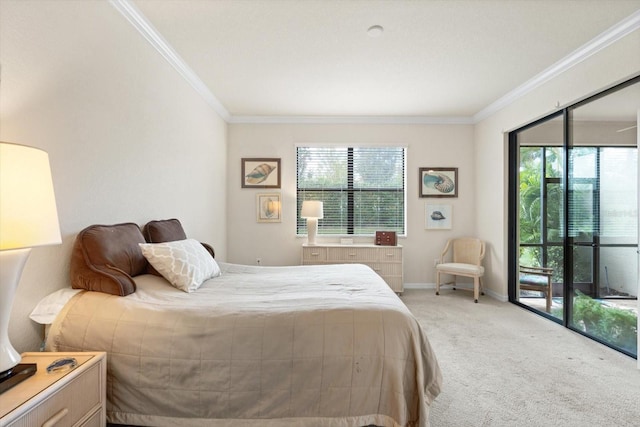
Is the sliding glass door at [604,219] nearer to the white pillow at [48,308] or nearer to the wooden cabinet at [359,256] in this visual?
the wooden cabinet at [359,256]

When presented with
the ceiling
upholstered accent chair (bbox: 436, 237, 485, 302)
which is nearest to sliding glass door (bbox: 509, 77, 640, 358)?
upholstered accent chair (bbox: 436, 237, 485, 302)

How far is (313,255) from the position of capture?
173 inches

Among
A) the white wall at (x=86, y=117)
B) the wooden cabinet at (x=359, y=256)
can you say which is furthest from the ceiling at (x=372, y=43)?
the wooden cabinet at (x=359, y=256)

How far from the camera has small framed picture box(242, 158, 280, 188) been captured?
473 centimetres

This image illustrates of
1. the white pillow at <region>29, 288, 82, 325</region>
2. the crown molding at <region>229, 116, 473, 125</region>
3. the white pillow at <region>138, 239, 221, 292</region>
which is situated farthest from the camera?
the crown molding at <region>229, 116, 473, 125</region>

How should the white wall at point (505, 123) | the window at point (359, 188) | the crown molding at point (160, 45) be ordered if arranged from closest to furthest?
the crown molding at point (160, 45) < the white wall at point (505, 123) < the window at point (359, 188)

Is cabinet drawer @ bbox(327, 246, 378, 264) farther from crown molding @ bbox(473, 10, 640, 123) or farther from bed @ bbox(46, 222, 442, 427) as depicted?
bed @ bbox(46, 222, 442, 427)

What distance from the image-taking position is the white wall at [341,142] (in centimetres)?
475

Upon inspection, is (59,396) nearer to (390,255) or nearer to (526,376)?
(526,376)

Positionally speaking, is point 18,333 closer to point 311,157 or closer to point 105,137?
point 105,137

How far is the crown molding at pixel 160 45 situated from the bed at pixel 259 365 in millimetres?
1990

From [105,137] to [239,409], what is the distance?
185 centimetres

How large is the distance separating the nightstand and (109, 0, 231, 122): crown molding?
2.17m

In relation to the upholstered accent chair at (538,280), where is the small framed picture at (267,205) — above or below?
above
